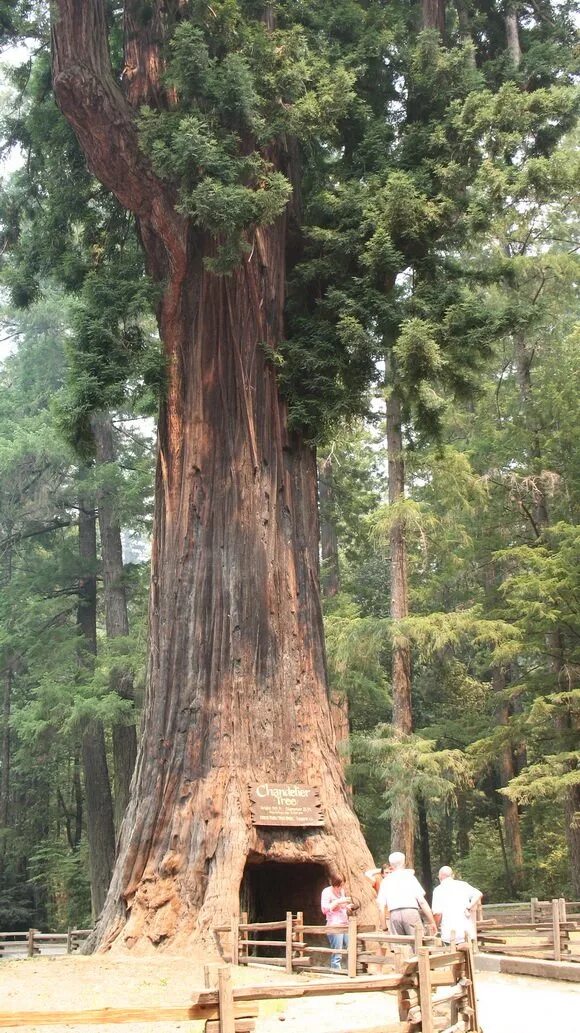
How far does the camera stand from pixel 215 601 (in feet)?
40.5

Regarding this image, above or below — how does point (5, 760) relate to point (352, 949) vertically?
above

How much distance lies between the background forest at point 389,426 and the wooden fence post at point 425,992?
26.3 feet

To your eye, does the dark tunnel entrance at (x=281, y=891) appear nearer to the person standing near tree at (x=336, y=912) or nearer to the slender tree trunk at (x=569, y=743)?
the person standing near tree at (x=336, y=912)

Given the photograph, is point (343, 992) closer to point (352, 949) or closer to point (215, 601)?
point (352, 949)

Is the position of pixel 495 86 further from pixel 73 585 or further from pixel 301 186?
pixel 73 585

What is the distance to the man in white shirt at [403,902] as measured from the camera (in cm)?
892

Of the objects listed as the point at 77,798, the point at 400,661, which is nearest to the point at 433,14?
the point at 400,661


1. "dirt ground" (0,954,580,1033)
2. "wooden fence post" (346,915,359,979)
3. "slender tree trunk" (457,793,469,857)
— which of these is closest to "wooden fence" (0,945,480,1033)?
"dirt ground" (0,954,580,1033)

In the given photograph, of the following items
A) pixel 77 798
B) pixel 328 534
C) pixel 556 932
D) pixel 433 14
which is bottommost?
pixel 556 932

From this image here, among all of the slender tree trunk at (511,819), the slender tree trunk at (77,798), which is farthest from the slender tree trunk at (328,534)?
the slender tree trunk at (77,798)

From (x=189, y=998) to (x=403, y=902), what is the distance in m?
2.18

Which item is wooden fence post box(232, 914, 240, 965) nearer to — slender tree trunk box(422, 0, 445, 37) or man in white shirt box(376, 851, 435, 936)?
man in white shirt box(376, 851, 435, 936)

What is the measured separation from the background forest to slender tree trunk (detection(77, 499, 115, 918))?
0.19 feet

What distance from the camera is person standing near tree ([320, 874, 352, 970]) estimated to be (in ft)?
32.7
